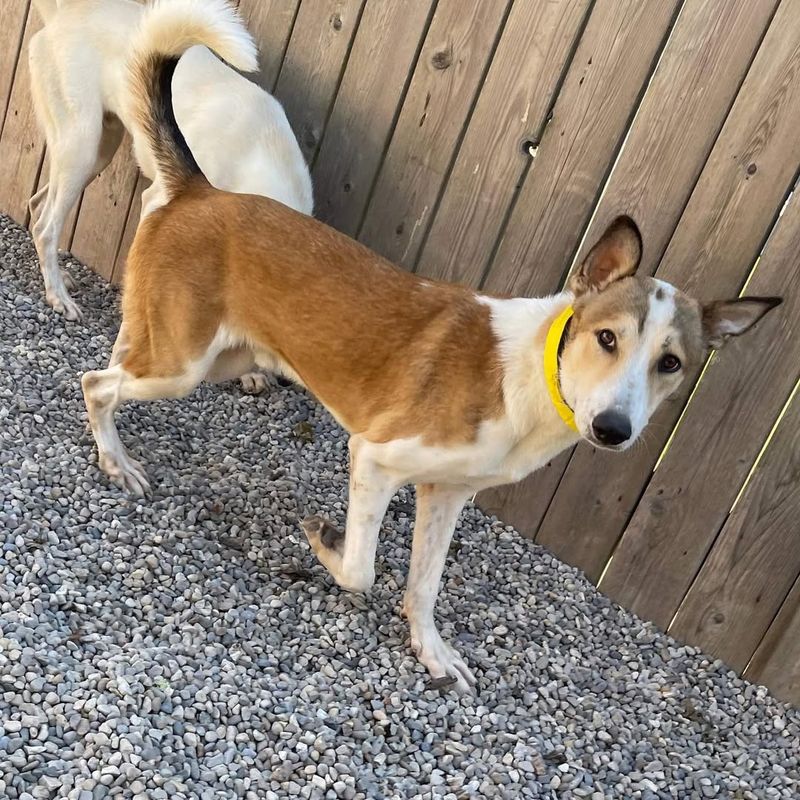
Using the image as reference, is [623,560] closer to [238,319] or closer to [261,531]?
[261,531]

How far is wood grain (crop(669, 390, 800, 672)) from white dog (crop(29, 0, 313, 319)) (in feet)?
7.65

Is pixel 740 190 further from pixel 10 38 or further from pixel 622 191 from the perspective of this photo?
pixel 10 38

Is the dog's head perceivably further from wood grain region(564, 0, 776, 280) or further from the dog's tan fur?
wood grain region(564, 0, 776, 280)

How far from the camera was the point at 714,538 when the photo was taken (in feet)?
11.5

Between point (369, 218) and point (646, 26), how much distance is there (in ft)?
4.82

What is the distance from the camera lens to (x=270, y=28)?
4148mm

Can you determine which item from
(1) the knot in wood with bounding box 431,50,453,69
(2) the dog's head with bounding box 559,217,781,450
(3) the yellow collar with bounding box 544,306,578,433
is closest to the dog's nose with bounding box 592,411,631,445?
(2) the dog's head with bounding box 559,217,781,450

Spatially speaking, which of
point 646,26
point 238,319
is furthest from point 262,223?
point 646,26

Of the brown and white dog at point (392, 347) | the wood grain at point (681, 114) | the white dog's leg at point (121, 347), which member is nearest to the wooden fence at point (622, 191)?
the wood grain at point (681, 114)

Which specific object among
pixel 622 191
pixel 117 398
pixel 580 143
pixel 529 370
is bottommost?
pixel 117 398

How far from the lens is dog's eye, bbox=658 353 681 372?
2510 mm

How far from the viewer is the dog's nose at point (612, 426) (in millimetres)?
2346

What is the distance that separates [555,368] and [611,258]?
0.40 meters

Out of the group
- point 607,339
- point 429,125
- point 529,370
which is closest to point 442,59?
point 429,125
